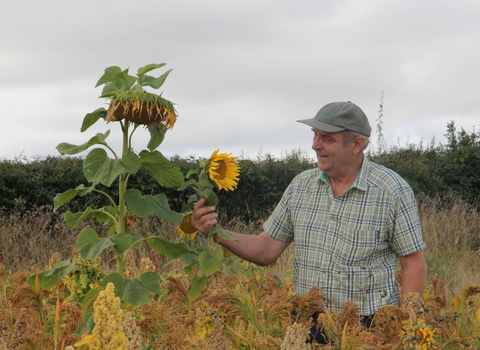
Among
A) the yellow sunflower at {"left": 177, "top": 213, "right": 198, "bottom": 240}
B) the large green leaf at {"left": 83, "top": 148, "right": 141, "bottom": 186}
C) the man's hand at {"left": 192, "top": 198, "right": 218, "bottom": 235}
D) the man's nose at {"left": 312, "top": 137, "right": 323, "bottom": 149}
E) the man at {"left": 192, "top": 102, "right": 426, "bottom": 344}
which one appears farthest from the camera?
the man's nose at {"left": 312, "top": 137, "right": 323, "bottom": 149}

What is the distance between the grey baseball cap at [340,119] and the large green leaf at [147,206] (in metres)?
1.25

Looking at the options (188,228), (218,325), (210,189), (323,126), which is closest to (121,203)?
(210,189)

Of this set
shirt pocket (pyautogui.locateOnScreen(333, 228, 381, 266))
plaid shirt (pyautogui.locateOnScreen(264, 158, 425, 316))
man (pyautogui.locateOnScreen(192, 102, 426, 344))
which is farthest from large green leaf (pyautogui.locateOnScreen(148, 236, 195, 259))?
shirt pocket (pyautogui.locateOnScreen(333, 228, 381, 266))

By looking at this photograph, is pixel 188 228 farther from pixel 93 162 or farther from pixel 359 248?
pixel 359 248

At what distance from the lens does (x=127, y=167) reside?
2096 millimetres

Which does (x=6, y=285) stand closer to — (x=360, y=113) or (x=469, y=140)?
(x=360, y=113)

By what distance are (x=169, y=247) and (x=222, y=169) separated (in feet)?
1.28

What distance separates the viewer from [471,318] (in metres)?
3.08

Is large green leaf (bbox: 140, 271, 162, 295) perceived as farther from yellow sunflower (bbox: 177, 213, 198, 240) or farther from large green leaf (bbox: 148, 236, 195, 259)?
yellow sunflower (bbox: 177, 213, 198, 240)

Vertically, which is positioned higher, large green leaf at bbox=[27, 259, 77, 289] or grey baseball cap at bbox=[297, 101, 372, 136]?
grey baseball cap at bbox=[297, 101, 372, 136]

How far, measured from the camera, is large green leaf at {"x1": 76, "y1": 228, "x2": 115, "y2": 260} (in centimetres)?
210

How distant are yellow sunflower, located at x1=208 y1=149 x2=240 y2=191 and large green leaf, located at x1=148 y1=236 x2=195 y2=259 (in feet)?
0.94

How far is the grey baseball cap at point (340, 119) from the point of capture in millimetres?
3234

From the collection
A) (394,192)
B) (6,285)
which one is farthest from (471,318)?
(6,285)
